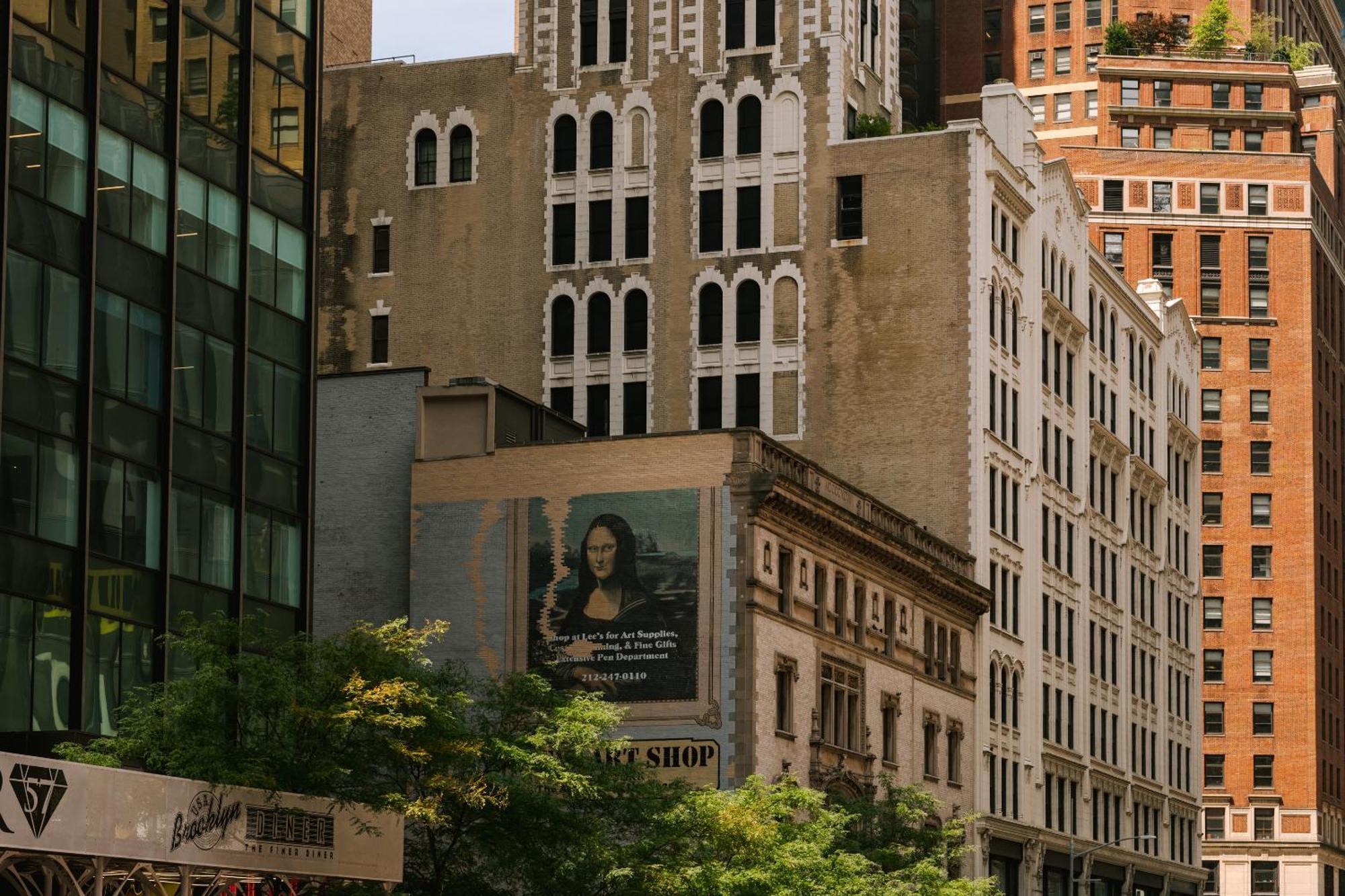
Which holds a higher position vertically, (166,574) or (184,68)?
(184,68)

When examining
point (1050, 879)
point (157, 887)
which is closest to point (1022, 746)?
point (1050, 879)

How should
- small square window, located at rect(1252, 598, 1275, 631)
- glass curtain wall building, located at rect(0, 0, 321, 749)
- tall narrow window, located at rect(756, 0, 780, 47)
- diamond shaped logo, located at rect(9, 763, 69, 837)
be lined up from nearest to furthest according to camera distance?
diamond shaped logo, located at rect(9, 763, 69, 837) < glass curtain wall building, located at rect(0, 0, 321, 749) < tall narrow window, located at rect(756, 0, 780, 47) < small square window, located at rect(1252, 598, 1275, 631)

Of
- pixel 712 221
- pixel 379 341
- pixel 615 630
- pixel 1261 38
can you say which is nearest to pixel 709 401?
pixel 712 221

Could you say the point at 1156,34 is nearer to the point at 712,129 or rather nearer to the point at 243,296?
the point at 712,129

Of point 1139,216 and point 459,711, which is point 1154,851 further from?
point 459,711

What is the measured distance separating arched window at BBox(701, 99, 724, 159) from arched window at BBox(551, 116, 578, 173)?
15.9 ft

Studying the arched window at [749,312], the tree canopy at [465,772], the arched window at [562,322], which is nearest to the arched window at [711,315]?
the arched window at [749,312]

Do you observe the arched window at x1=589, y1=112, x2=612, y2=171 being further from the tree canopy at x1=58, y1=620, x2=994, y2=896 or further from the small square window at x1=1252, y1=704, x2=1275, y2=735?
the small square window at x1=1252, y1=704, x2=1275, y2=735

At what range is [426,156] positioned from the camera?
96.1m

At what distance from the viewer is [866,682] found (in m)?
77.6

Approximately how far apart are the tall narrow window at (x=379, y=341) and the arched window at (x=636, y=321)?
8997 mm

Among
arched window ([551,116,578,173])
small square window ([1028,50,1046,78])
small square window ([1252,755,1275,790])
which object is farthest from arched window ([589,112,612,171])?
small square window ([1028,50,1046,78])

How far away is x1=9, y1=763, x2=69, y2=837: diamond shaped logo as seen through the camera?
34.3 meters

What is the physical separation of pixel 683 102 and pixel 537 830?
154ft
